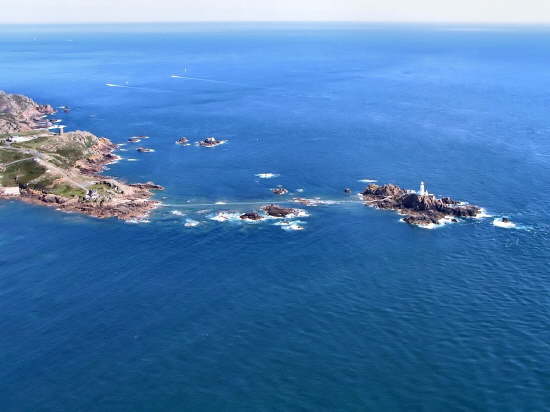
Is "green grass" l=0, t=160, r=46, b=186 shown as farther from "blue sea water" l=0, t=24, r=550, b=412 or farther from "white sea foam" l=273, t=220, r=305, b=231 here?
"white sea foam" l=273, t=220, r=305, b=231

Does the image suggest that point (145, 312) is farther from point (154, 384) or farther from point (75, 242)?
point (75, 242)

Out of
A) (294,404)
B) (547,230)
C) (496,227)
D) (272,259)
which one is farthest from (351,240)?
(294,404)

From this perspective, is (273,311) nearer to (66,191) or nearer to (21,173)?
(66,191)

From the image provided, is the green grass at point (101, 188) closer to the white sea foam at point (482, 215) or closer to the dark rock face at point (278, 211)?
the dark rock face at point (278, 211)

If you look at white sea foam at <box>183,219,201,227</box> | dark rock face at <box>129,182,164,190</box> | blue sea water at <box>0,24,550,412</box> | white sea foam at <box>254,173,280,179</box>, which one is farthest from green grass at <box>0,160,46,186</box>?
white sea foam at <box>254,173,280,179</box>

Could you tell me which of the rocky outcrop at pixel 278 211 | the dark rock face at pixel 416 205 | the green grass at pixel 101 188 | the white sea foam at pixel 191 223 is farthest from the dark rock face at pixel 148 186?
the dark rock face at pixel 416 205
